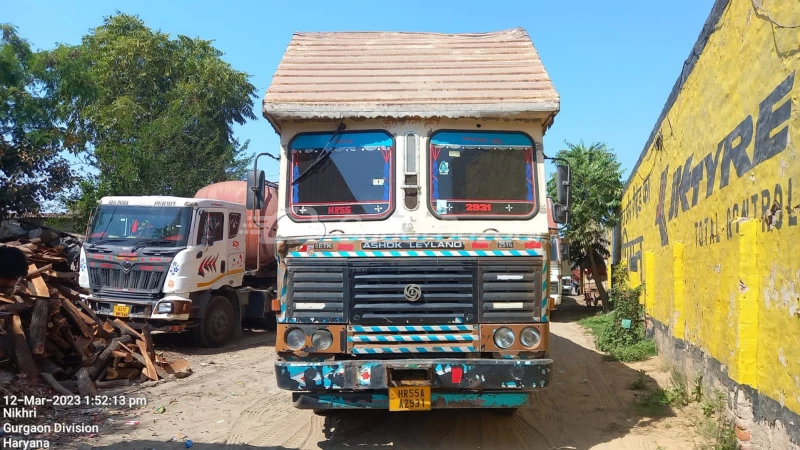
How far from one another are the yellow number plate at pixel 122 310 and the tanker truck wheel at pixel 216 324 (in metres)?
1.22

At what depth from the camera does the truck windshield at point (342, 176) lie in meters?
5.42

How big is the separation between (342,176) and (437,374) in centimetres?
192

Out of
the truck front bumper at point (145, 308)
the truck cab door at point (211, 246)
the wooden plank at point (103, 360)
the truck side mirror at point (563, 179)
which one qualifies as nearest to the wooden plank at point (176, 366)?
the wooden plank at point (103, 360)

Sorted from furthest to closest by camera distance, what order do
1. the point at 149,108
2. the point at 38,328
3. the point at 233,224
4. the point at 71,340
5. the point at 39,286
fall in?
the point at 149,108 → the point at 233,224 → the point at 39,286 → the point at 71,340 → the point at 38,328

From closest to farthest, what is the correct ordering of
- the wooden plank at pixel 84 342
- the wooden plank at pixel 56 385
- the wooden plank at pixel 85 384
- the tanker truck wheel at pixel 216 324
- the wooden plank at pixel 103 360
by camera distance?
the wooden plank at pixel 56 385 < the wooden plank at pixel 85 384 < the wooden plank at pixel 103 360 < the wooden plank at pixel 84 342 < the tanker truck wheel at pixel 216 324

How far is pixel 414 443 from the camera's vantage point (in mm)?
5617

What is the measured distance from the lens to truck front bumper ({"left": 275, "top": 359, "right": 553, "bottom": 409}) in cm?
497

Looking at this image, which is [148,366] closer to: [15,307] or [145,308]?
[145,308]

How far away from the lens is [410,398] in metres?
4.96

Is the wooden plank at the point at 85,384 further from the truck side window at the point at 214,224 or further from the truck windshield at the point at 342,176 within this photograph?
the truck windshield at the point at 342,176

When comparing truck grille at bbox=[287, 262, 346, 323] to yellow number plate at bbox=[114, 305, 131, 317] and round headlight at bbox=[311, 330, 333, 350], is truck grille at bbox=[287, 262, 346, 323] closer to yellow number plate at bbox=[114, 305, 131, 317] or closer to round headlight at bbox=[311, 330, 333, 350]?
round headlight at bbox=[311, 330, 333, 350]

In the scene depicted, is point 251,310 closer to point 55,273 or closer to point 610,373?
point 55,273

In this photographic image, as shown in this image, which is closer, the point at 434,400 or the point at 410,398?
the point at 410,398

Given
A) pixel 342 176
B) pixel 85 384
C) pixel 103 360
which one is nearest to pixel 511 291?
pixel 342 176
